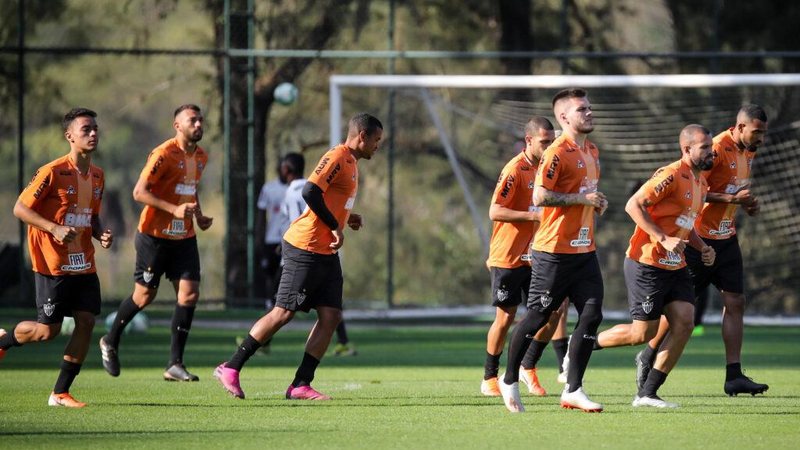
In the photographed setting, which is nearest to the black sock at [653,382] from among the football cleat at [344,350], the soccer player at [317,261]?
the soccer player at [317,261]

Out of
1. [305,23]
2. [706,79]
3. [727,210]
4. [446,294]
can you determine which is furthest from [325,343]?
[446,294]

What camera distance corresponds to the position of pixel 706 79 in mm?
19359

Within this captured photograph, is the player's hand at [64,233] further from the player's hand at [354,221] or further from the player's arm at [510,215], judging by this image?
the player's arm at [510,215]

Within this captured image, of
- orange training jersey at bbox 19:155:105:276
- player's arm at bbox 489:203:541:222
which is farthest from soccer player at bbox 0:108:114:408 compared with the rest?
player's arm at bbox 489:203:541:222

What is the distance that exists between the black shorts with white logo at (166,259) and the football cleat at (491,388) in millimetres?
2961

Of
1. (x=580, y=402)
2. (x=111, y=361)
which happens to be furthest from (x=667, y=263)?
(x=111, y=361)

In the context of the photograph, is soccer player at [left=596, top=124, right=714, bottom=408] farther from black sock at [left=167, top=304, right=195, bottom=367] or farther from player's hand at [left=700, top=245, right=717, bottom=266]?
black sock at [left=167, top=304, right=195, bottom=367]

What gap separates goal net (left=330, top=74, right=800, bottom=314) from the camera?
22.0 meters

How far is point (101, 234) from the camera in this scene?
442 inches

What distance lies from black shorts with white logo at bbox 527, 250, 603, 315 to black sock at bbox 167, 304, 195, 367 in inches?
156

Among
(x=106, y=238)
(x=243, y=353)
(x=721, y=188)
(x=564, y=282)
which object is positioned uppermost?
(x=721, y=188)

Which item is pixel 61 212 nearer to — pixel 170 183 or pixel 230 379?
pixel 230 379

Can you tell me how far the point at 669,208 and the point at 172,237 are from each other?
4.63 metres

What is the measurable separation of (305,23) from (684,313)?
51.6 ft
